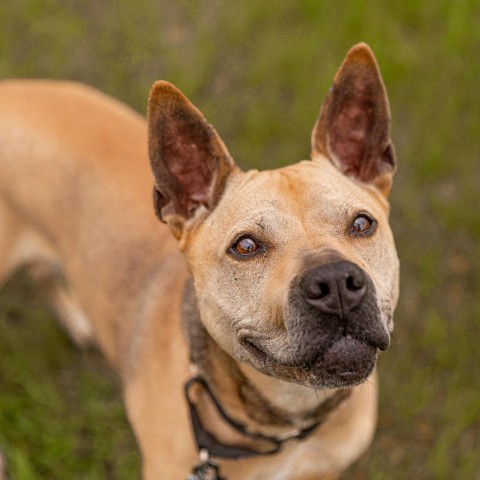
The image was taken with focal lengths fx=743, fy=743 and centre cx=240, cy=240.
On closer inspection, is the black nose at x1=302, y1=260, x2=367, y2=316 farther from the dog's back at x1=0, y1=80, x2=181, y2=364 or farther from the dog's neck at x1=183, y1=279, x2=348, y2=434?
the dog's back at x1=0, y1=80, x2=181, y2=364

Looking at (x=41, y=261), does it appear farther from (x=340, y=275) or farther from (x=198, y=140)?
(x=340, y=275)

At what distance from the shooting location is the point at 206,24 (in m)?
6.43

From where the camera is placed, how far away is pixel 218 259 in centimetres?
298

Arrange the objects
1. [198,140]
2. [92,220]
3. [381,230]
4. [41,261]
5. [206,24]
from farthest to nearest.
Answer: [206,24]
[41,261]
[92,220]
[198,140]
[381,230]

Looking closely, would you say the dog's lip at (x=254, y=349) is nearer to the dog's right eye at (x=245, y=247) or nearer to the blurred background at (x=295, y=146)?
the dog's right eye at (x=245, y=247)

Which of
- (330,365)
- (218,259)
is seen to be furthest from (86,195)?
(330,365)

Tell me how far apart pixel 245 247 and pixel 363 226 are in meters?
0.48

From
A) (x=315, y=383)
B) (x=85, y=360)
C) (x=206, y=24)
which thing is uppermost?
(x=206, y=24)

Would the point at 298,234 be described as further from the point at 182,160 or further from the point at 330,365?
the point at 182,160

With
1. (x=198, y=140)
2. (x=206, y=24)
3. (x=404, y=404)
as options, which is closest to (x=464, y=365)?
(x=404, y=404)

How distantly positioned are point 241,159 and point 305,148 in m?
0.51

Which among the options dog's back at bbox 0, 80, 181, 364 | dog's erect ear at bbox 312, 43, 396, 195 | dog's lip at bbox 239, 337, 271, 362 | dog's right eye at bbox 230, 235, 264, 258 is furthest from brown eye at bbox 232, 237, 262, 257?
dog's back at bbox 0, 80, 181, 364

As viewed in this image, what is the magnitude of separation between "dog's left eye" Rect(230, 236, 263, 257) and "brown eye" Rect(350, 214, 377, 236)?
0.38 meters

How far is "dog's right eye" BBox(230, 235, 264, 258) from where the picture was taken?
114 inches
